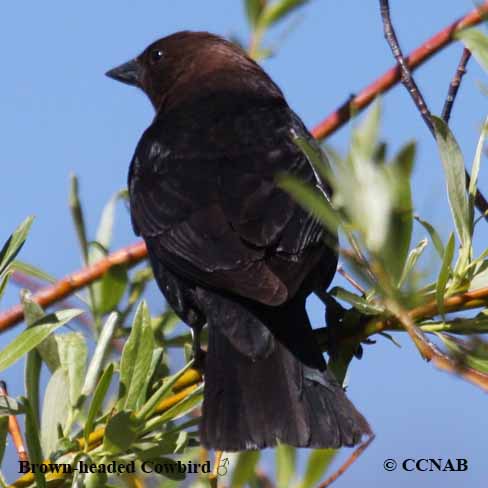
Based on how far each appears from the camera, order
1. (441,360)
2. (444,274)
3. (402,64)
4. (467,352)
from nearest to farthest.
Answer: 1. (441,360)
2. (467,352)
3. (444,274)
4. (402,64)

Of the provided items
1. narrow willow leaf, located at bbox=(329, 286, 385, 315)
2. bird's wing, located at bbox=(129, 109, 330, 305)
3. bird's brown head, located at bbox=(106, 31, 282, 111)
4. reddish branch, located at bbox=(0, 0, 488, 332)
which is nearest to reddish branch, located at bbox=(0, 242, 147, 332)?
reddish branch, located at bbox=(0, 0, 488, 332)

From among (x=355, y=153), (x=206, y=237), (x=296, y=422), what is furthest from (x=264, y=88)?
(x=355, y=153)

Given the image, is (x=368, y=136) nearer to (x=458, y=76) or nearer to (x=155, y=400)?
(x=155, y=400)

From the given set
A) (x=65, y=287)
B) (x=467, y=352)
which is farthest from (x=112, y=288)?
(x=467, y=352)

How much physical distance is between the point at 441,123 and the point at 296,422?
0.84 meters

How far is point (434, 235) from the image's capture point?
176cm

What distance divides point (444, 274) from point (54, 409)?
30.0 inches

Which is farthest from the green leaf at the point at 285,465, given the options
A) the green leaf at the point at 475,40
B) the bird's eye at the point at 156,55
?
the bird's eye at the point at 156,55

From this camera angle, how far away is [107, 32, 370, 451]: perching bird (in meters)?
2.23

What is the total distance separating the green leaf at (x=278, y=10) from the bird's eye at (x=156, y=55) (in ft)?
8.31

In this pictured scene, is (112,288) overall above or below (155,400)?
above

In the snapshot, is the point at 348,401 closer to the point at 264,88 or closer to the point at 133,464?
the point at 133,464

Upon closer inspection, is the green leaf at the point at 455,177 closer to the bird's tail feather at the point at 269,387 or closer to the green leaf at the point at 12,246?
the bird's tail feather at the point at 269,387

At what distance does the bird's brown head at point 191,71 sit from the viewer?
13.8ft
